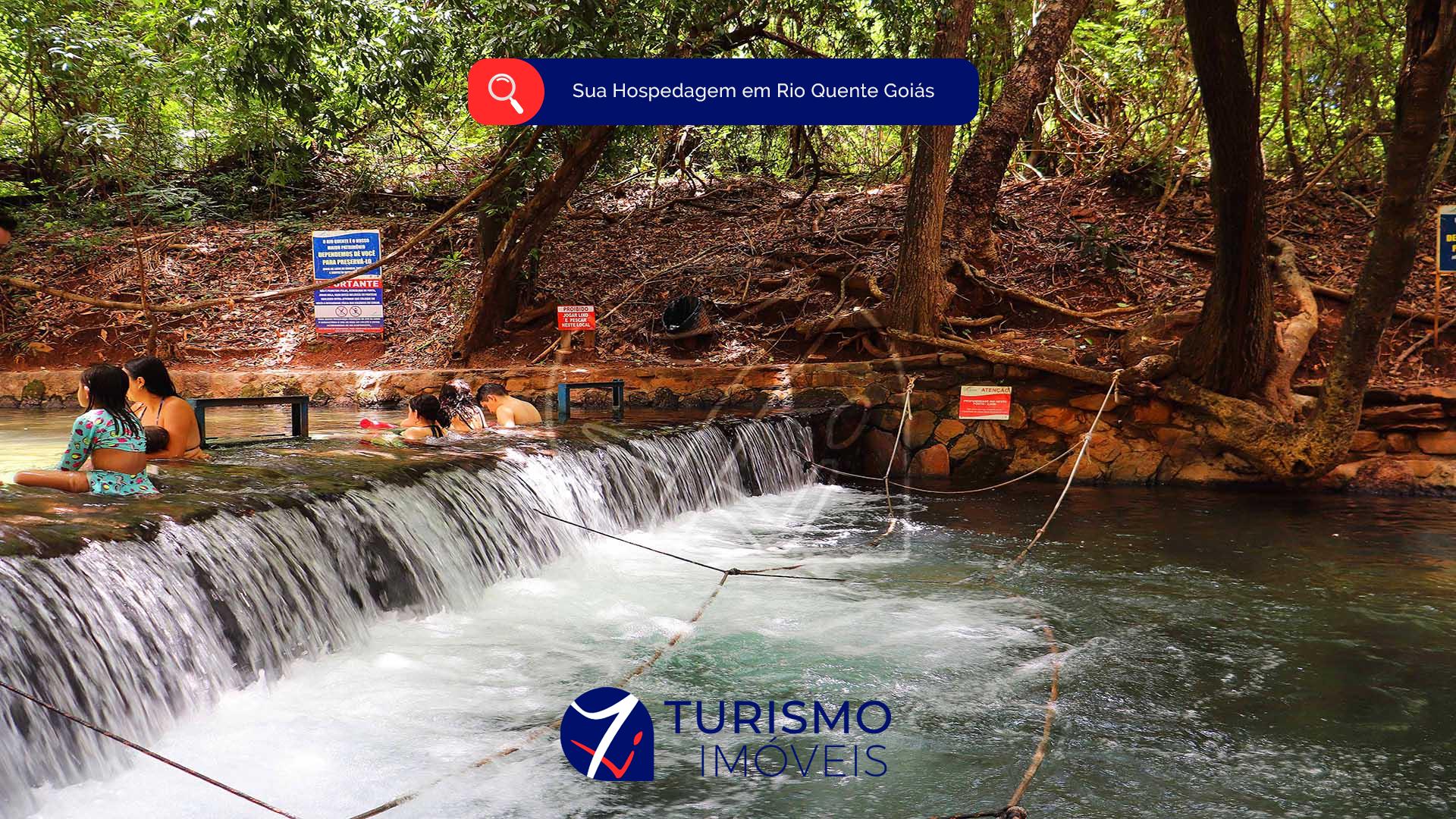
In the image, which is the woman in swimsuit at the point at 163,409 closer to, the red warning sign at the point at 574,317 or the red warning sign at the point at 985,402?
the red warning sign at the point at 574,317

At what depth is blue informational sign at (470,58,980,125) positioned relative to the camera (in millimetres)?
10227

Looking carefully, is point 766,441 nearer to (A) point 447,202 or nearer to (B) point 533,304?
(B) point 533,304

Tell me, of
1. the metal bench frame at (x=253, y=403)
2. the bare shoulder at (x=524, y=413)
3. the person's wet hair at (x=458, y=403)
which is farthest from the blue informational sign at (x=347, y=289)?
the metal bench frame at (x=253, y=403)

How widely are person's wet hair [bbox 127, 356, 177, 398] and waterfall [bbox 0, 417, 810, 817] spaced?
123 centimetres

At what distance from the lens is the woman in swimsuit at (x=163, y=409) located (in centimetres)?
556

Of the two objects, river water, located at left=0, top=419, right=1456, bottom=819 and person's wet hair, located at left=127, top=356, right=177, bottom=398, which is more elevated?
person's wet hair, located at left=127, top=356, right=177, bottom=398

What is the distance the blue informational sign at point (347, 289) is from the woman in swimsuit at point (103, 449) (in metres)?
9.26

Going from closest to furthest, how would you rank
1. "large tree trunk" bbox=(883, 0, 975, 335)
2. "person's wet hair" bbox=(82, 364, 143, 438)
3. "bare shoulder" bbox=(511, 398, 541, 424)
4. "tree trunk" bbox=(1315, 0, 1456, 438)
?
"person's wet hair" bbox=(82, 364, 143, 438)
"tree trunk" bbox=(1315, 0, 1456, 438)
"bare shoulder" bbox=(511, 398, 541, 424)
"large tree trunk" bbox=(883, 0, 975, 335)

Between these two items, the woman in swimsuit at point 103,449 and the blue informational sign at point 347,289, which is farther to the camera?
the blue informational sign at point 347,289

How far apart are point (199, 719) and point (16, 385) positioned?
483 inches

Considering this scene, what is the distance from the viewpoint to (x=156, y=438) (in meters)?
5.82

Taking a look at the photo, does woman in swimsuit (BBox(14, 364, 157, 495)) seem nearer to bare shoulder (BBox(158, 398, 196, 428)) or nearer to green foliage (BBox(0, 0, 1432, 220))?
bare shoulder (BBox(158, 398, 196, 428))

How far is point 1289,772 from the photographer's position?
3693 millimetres

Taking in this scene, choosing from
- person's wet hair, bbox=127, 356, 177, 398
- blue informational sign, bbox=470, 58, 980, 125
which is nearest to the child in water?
person's wet hair, bbox=127, 356, 177, 398
